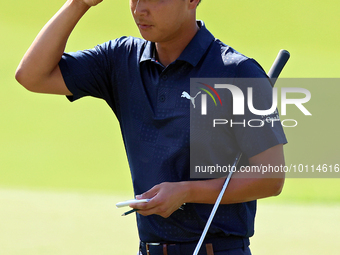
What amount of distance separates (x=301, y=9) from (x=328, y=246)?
4538 mm

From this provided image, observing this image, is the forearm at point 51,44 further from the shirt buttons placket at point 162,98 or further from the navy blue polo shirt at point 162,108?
the shirt buttons placket at point 162,98

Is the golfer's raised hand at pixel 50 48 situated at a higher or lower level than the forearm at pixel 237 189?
higher

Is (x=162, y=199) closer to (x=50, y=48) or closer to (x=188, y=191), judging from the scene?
(x=188, y=191)

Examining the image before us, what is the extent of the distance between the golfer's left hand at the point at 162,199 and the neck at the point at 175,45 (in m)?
0.43

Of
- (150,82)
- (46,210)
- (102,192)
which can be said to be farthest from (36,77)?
(102,192)

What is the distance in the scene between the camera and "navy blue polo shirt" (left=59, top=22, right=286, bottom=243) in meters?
1.49

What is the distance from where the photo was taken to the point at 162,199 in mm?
1324

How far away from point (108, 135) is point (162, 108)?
5312 millimetres

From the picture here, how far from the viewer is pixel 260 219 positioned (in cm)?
531

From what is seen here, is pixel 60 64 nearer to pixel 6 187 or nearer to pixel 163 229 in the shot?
pixel 163 229

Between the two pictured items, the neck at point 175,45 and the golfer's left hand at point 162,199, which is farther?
the neck at point 175,45

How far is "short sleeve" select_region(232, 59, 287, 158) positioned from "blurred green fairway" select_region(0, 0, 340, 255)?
3163 millimetres

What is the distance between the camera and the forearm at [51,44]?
1578mm

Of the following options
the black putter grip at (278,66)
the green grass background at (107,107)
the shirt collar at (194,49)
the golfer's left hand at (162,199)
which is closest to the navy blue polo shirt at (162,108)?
the shirt collar at (194,49)
